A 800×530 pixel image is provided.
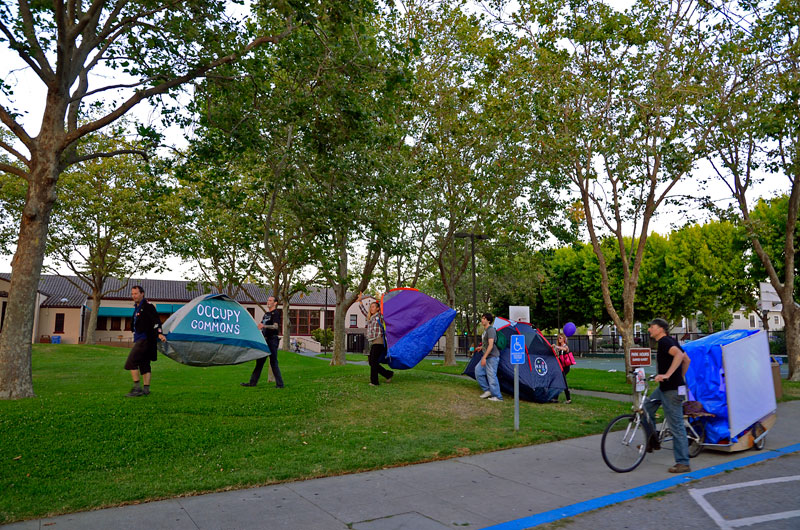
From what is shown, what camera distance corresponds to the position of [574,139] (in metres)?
16.9

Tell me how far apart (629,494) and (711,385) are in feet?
8.74

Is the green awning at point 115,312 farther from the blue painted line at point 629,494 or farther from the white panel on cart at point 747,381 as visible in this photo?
the blue painted line at point 629,494

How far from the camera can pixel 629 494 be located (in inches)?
231

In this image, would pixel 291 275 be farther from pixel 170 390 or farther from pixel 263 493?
pixel 263 493

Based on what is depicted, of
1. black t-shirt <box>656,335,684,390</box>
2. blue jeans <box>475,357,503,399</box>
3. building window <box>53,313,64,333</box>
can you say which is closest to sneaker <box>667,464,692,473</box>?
black t-shirt <box>656,335,684,390</box>

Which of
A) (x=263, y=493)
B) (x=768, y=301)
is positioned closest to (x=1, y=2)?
(x=263, y=493)

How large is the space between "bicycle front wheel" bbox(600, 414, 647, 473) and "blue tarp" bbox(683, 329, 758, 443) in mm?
1298

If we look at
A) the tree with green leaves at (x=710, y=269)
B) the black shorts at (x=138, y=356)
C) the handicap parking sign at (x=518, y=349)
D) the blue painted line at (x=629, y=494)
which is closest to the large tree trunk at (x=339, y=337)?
the black shorts at (x=138, y=356)

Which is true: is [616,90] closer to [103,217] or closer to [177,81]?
[177,81]

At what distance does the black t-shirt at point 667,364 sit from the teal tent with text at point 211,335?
263 inches

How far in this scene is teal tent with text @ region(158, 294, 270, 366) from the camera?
895cm

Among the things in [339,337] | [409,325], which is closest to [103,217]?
[339,337]

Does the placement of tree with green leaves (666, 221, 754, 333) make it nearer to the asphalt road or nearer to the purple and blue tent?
the purple and blue tent

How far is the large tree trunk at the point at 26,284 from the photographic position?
29.2ft
